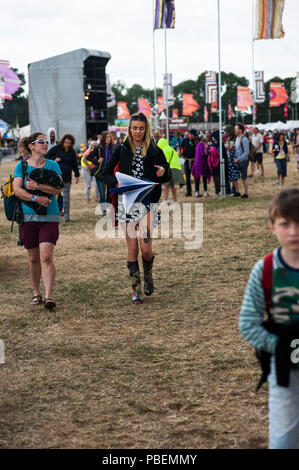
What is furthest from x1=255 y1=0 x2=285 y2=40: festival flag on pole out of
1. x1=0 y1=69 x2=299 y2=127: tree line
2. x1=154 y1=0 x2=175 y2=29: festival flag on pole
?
x1=0 y1=69 x2=299 y2=127: tree line

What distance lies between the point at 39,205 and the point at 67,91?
25.8 m

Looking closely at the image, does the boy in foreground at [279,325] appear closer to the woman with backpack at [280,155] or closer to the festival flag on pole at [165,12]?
the woman with backpack at [280,155]

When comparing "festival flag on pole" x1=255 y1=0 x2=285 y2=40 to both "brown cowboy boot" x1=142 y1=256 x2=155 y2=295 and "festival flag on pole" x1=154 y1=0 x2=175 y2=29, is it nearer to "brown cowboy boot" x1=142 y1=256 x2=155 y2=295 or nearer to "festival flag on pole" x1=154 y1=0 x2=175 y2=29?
"festival flag on pole" x1=154 y1=0 x2=175 y2=29

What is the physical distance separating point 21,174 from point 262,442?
401 centimetres

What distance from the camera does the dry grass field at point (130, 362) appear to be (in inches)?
150

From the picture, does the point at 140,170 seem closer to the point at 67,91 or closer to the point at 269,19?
the point at 269,19

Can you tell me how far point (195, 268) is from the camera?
8.82 meters

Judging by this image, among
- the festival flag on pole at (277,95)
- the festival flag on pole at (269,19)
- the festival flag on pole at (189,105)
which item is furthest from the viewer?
the festival flag on pole at (189,105)

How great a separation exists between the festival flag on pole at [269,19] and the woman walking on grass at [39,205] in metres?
14.1

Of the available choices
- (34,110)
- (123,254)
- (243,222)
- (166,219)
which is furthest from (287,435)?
(34,110)

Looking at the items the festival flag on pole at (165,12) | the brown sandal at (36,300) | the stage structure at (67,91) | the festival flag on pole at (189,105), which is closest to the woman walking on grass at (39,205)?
the brown sandal at (36,300)

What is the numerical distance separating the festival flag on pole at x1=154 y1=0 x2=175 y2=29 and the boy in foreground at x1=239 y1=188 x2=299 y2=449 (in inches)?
922

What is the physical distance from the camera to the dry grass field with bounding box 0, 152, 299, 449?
150 inches

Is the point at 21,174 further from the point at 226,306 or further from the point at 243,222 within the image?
the point at 243,222
